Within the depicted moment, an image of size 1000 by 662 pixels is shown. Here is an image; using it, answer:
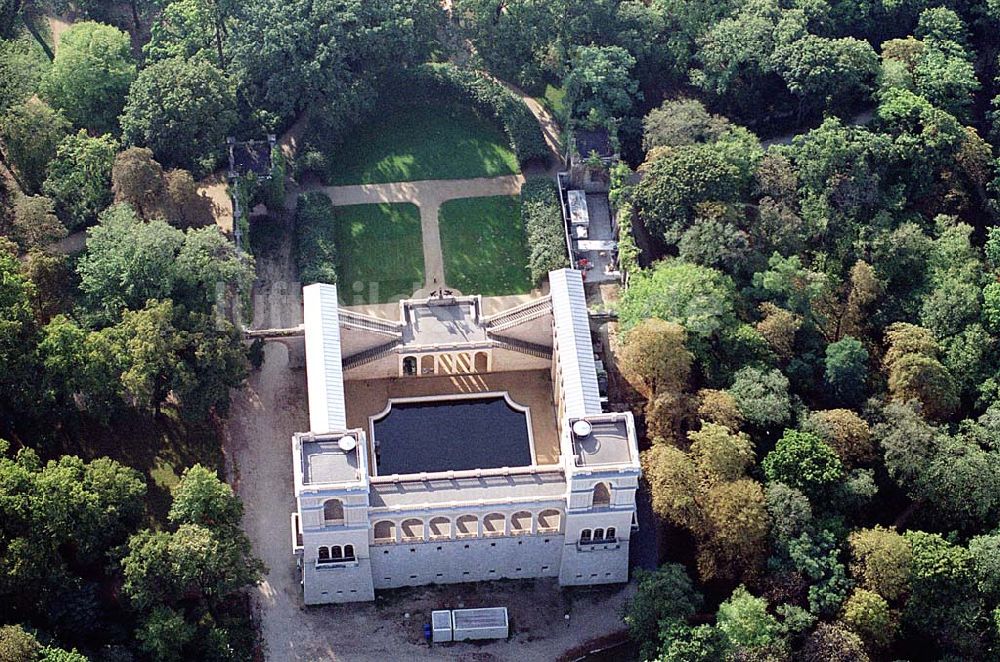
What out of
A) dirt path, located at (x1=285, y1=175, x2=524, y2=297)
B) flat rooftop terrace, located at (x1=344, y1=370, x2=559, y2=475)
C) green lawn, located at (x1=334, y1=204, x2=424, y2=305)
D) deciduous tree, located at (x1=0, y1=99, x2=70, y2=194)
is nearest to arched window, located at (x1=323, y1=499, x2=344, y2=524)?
flat rooftop terrace, located at (x1=344, y1=370, x2=559, y2=475)

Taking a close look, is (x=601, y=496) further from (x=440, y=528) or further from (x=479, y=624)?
(x=479, y=624)

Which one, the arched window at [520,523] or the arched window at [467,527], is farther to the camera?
the arched window at [520,523]

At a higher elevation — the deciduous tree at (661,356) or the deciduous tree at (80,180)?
the deciduous tree at (80,180)

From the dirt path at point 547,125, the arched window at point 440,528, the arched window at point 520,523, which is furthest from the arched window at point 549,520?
the dirt path at point 547,125

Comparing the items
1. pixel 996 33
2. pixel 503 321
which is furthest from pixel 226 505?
pixel 996 33

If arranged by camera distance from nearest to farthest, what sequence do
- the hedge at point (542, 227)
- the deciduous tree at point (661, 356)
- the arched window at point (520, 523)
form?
the arched window at point (520, 523) < the deciduous tree at point (661, 356) < the hedge at point (542, 227)

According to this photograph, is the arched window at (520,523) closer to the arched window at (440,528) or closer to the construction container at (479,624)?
the arched window at (440,528)

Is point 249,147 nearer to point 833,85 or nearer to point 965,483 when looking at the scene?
point 833,85
